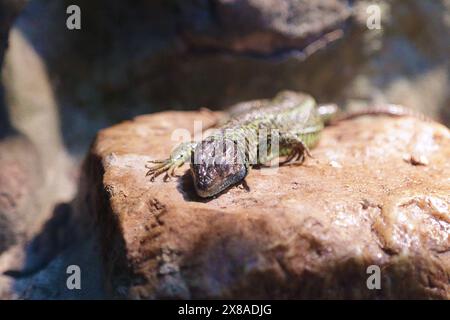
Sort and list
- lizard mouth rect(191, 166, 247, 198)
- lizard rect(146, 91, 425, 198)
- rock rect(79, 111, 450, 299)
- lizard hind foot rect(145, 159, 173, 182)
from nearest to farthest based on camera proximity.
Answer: rock rect(79, 111, 450, 299), lizard mouth rect(191, 166, 247, 198), lizard rect(146, 91, 425, 198), lizard hind foot rect(145, 159, 173, 182)

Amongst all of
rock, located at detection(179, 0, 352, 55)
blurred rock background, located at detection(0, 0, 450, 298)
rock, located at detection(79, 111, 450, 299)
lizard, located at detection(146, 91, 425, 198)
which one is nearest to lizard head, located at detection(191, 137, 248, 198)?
lizard, located at detection(146, 91, 425, 198)

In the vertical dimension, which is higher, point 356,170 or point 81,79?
point 81,79

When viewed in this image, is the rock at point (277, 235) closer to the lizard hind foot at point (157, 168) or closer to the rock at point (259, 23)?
the lizard hind foot at point (157, 168)

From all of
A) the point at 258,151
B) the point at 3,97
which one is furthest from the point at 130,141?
the point at 3,97

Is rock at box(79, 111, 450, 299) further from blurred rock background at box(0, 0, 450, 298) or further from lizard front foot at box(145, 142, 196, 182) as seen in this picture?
blurred rock background at box(0, 0, 450, 298)

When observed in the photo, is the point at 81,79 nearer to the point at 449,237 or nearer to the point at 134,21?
the point at 134,21

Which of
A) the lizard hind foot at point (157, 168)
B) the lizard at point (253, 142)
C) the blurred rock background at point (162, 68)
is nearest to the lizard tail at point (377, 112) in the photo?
the lizard at point (253, 142)

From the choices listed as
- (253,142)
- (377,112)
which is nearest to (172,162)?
(253,142)

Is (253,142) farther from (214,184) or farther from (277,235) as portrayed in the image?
(277,235)
